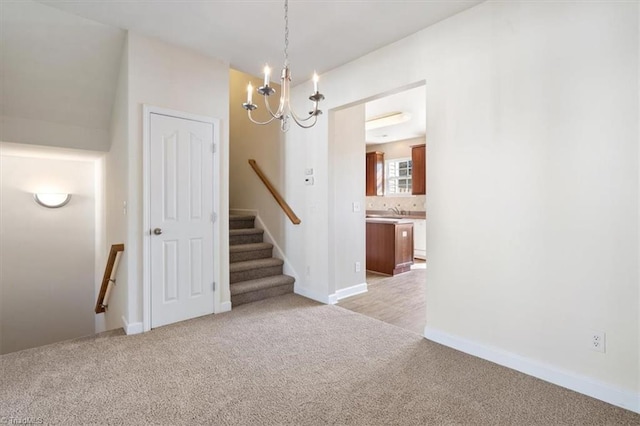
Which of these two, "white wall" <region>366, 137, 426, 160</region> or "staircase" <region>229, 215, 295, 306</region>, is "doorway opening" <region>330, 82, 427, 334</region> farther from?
"staircase" <region>229, 215, 295, 306</region>

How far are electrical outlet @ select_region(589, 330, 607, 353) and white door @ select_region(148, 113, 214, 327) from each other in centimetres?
324

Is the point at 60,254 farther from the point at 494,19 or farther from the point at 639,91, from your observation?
the point at 639,91

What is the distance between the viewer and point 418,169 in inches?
269

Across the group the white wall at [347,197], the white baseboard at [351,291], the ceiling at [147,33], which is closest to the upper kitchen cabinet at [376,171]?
the white wall at [347,197]

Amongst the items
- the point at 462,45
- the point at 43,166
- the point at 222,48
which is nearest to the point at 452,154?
the point at 462,45

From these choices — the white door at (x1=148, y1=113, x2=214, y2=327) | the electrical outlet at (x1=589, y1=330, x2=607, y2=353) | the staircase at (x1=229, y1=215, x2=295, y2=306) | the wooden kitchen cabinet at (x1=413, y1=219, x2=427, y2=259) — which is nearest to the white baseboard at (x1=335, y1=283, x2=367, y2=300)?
the staircase at (x1=229, y1=215, x2=295, y2=306)

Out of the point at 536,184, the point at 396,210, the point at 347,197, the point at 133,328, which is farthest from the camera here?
the point at 396,210

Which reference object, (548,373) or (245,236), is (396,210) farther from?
(548,373)

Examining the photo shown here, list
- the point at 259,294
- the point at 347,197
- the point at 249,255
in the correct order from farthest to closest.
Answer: the point at 249,255, the point at 347,197, the point at 259,294

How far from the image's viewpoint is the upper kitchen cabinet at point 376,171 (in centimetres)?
779

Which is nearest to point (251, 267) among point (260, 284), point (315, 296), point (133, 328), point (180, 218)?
point (260, 284)

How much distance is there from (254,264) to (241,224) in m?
0.92

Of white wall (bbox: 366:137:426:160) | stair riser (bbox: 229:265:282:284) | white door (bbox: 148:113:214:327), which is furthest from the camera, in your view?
white wall (bbox: 366:137:426:160)

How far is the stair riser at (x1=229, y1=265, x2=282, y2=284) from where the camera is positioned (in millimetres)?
3880
